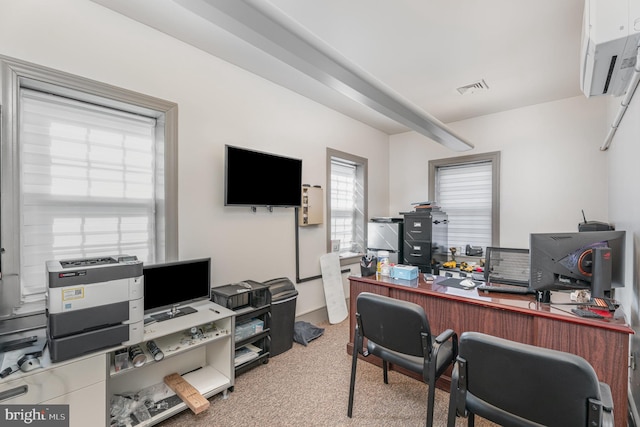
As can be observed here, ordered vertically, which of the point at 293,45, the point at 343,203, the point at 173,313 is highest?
the point at 293,45

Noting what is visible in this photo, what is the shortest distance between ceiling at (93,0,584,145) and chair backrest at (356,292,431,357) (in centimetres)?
150

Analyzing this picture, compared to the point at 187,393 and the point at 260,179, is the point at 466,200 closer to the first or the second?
the point at 260,179

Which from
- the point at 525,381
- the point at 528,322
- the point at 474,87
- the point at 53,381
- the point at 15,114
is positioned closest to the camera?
the point at 525,381

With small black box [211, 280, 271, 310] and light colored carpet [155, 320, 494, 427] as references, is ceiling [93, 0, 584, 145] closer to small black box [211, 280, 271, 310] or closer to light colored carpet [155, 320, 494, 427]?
small black box [211, 280, 271, 310]

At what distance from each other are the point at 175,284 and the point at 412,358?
1.88 meters

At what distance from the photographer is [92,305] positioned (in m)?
1.61

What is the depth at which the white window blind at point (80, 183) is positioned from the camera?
1.87m

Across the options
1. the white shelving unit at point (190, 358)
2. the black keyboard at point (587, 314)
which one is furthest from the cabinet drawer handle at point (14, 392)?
the black keyboard at point (587, 314)

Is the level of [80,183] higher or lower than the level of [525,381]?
higher

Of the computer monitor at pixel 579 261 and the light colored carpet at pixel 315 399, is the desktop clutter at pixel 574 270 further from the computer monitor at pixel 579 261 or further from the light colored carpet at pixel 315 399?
the light colored carpet at pixel 315 399

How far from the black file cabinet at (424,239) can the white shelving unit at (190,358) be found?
2854 mm

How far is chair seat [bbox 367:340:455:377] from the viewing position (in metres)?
1.73

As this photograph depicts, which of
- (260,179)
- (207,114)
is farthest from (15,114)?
(260,179)

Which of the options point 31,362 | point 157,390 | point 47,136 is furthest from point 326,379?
point 47,136
